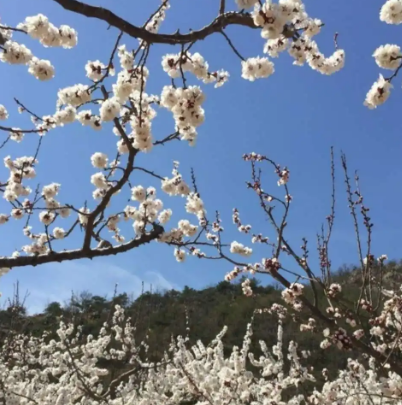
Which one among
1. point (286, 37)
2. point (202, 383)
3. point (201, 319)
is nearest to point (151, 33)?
point (286, 37)

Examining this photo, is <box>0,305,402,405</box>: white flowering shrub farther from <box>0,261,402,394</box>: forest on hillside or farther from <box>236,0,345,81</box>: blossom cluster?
<box>0,261,402,394</box>: forest on hillside

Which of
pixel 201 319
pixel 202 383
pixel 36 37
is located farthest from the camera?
pixel 201 319

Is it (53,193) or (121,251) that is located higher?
(53,193)

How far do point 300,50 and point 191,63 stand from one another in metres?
0.84

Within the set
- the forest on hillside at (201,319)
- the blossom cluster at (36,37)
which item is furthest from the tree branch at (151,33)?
the forest on hillside at (201,319)

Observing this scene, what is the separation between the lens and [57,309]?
99.0 feet

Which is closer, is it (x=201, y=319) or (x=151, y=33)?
(x=151, y=33)

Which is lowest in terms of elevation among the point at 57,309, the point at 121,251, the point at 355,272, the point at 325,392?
the point at 325,392

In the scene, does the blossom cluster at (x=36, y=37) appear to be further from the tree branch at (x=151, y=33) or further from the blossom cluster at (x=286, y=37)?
the blossom cluster at (x=286, y=37)

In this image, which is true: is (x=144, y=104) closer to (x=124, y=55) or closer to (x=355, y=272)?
(x=124, y=55)

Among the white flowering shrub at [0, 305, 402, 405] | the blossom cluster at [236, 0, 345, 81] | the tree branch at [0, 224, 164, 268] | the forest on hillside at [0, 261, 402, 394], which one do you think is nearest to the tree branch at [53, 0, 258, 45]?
the blossom cluster at [236, 0, 345, 81]

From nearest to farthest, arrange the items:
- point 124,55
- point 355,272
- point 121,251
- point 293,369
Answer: point 124,55, point 121,251, point 293,369, point 355,272

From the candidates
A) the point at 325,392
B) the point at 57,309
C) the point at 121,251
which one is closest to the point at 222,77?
the point at 121,251

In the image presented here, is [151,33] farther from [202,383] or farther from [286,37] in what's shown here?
[202,383]
